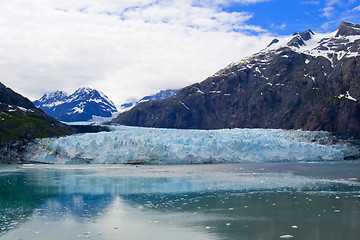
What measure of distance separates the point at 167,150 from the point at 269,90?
293ft

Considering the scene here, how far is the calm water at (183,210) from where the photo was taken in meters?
12.5

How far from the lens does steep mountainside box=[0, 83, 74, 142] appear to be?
175ft

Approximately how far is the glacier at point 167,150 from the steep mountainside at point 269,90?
2041 inches

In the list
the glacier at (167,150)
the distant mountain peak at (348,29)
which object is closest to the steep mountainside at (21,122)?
the glacier at (167,150)

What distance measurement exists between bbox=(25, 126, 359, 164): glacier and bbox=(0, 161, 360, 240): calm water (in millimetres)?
18301

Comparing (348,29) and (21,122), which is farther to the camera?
(348,29)

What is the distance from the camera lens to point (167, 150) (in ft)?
145

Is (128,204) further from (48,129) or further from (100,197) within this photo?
(48,129)

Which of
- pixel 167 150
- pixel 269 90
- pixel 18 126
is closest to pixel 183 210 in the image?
pixel 167 150

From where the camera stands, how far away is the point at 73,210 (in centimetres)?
1669

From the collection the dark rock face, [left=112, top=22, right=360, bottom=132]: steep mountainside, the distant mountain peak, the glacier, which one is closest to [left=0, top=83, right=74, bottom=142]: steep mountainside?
the dark rock face

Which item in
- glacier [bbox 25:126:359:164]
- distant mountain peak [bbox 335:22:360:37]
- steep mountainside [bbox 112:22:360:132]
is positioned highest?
distant mountain peak [bbox 335:22:360:37]

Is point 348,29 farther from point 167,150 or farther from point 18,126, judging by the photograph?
point 18,126

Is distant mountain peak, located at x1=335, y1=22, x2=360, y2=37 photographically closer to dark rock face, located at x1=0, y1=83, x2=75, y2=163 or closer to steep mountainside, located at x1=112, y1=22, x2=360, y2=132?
steep mountainside, located at x1=112, y1=22, x2=360, y2=132
